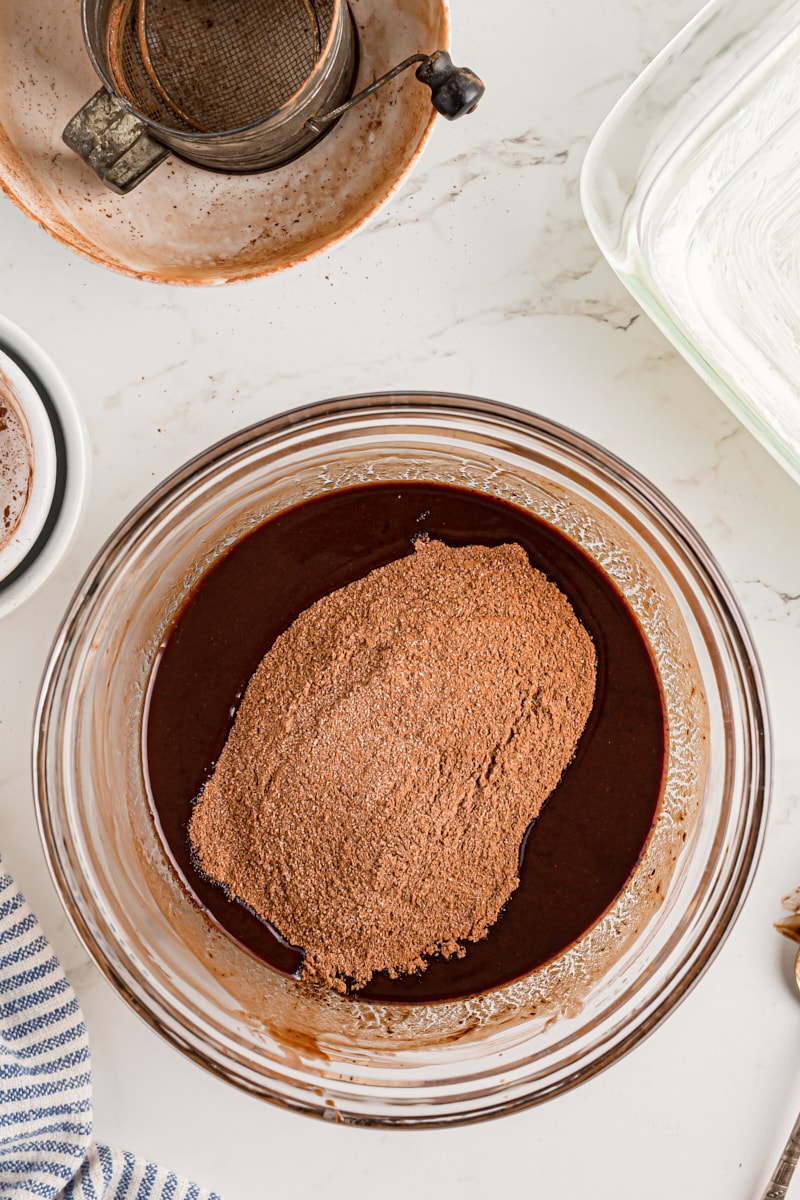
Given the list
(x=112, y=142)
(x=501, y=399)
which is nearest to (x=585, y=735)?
(x=501, y=399)

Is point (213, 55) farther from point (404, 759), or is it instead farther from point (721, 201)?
point (404, 759)

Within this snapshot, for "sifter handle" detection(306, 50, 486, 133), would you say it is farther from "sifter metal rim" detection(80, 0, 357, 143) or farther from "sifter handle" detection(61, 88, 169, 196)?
"sifter handle" detection(61, 88, 169, 196)

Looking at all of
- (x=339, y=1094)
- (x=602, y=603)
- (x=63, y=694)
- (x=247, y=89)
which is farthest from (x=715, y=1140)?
(x=247, y=89)

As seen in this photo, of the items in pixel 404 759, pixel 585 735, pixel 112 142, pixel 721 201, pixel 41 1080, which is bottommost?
pixel 41 1080

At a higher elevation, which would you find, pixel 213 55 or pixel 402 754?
pixel 213 55

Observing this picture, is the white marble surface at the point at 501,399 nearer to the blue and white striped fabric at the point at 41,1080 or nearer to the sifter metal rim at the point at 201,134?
the blue and white striped fabric at the point at 41,1080

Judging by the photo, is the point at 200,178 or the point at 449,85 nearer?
the point at 449,85

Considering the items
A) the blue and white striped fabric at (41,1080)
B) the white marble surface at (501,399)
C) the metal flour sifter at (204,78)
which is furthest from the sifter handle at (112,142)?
the blue and white striped fabric at (41,1080)
